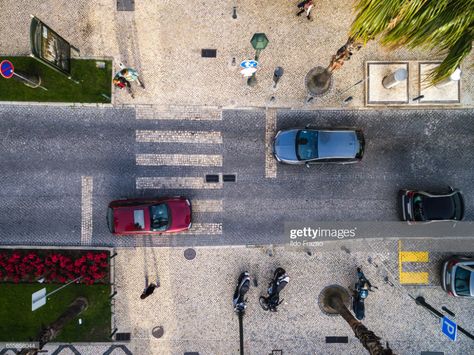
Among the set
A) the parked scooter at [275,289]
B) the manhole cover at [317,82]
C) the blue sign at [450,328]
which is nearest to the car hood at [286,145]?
the manhole cover at [317,82]

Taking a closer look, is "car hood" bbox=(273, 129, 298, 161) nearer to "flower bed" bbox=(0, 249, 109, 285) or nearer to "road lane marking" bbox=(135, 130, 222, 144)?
"road lane marking" bbox=(135, 130, 222, 144)

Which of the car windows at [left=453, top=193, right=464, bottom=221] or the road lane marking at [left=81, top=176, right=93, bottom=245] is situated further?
the road lane marking at [left=81, top=176, right=93, bottom=245]

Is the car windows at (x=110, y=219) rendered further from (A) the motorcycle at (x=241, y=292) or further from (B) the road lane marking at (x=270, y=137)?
(B) the road lane marking at (x=270, y=137)

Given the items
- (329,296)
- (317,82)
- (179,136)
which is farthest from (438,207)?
(179,136)

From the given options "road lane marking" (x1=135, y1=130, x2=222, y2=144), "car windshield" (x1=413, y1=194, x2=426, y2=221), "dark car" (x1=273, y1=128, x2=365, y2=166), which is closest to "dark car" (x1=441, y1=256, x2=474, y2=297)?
"car windshield" (x1=413, y1=194, x2=426, y2=221)

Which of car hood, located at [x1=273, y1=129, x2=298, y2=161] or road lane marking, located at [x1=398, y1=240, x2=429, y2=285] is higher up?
car hood, located at [x1=273, y1=129, x2=298, y2=161]

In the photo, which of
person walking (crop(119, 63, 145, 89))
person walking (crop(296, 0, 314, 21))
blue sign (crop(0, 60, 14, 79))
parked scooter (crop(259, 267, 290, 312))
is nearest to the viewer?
blue sign (crop(0, 60, 14, 79))

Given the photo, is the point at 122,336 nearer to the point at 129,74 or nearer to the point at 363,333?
the point at 363,333
